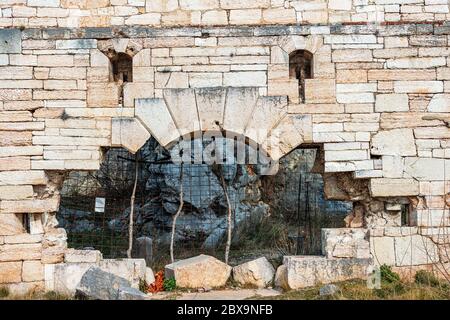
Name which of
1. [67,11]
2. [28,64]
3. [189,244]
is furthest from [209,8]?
[189,244]

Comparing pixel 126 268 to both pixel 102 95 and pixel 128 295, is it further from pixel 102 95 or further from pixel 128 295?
pixel 102 95

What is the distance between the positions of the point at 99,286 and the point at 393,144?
12.2ft

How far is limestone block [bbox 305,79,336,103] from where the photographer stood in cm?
620

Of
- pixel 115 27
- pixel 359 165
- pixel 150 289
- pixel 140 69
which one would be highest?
pixel 115 27

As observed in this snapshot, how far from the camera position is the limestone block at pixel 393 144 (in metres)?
6.16

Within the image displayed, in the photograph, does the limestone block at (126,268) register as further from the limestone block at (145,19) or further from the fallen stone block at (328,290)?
the limestone block at (145,19)

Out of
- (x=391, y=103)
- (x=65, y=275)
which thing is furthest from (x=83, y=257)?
(x=391, y=103)

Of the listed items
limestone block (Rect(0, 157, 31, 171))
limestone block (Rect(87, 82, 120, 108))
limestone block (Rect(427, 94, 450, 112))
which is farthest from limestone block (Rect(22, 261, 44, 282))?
limestone block (Rect(427, 94, 450, 112))

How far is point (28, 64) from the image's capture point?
621 cm

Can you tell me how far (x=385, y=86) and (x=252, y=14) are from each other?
6.01ft

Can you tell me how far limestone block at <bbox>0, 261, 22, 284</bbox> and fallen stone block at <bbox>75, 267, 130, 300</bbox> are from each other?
93cm

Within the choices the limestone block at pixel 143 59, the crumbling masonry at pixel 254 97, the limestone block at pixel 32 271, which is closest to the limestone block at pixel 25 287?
the limestone block at pixel 32 271

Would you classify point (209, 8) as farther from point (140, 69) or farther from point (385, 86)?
point (385, 86)

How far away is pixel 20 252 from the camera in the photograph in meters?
6.05
